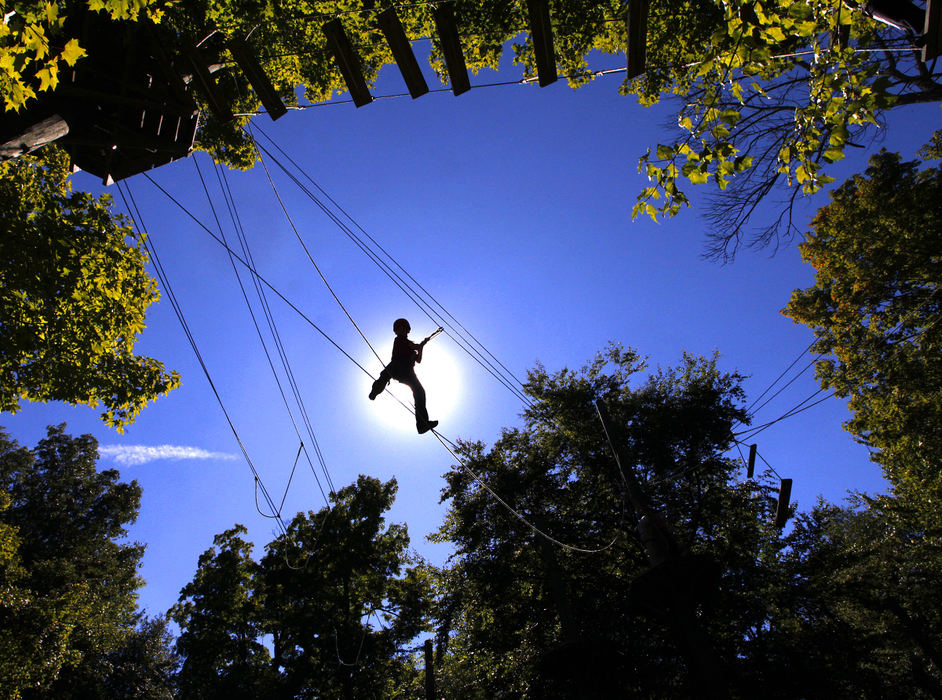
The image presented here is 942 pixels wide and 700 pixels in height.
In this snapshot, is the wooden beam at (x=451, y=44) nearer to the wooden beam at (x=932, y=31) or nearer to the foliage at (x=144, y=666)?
the wooden beam at (x=932, y=31)

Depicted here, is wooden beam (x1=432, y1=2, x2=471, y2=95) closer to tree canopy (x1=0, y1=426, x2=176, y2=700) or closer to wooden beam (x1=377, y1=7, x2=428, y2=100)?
wooden beam (x1=377, y1=7, x2=428, y2=100)

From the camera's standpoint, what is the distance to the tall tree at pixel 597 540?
1354cm

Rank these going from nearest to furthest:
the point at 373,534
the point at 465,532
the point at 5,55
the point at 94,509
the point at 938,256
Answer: the point at 5,55
the point at 938,256
the point at 465,532
the point at 373,534
the point at 94,509

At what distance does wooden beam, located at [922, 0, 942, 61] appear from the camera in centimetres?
380

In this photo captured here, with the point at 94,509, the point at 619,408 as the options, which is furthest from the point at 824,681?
the point at 94,509

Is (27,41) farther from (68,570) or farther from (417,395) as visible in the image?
(68,570)

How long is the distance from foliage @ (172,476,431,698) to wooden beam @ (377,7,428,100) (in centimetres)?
1697

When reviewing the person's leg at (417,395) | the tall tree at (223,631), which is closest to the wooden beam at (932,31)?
the person's leg at (417,395)

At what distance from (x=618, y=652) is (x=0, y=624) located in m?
18.0

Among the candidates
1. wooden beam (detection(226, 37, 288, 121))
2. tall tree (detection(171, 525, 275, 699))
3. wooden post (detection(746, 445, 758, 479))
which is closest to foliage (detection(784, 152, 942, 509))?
wooden post (detection(746, 445, 758, 479))

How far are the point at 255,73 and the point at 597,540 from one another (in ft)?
53.3

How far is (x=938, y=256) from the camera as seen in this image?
36.5 ft

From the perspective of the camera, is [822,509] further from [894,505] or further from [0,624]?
[0,624]

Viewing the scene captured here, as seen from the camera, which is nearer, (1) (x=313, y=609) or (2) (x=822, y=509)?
(1) (x=313, y=609)
